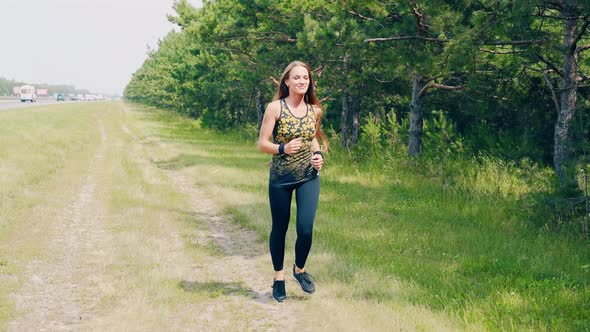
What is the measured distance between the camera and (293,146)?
15.3 feet

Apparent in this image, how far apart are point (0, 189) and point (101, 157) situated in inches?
280

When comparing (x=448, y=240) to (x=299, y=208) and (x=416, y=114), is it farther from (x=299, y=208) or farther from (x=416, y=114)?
(x=416, y=114)

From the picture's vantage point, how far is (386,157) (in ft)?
46.5

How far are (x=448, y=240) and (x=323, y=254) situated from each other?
1745 mm

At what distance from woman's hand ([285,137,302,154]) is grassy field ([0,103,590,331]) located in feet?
4.77

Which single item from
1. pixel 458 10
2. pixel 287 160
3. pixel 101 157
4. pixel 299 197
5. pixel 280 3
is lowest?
pixel 101 157

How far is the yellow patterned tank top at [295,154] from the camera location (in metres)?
4.84

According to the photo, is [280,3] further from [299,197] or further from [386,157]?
[299,197]

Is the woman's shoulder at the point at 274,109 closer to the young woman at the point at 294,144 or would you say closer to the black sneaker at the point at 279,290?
the young woman at the point at 294,144

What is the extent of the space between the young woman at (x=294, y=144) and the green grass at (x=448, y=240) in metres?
1.06

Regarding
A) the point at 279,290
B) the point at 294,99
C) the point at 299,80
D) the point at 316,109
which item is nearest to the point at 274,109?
the point at 294,99

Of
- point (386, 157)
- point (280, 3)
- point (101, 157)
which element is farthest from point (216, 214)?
point (101, 157)

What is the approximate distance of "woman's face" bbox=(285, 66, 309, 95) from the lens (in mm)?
4820

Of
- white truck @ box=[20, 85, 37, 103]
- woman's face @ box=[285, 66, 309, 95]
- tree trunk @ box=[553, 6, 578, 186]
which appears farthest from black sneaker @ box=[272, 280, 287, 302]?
white truck @ box=[20, 85, 37, 103]
